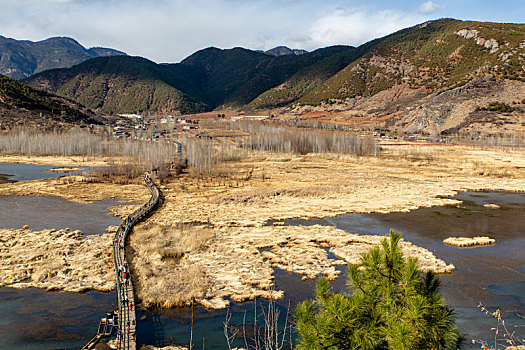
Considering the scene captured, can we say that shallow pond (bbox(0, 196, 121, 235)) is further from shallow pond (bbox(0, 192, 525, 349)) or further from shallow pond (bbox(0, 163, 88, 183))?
shallow pond (bbox(0, 163, 88, 183))

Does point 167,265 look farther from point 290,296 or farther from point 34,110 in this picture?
point 34,110

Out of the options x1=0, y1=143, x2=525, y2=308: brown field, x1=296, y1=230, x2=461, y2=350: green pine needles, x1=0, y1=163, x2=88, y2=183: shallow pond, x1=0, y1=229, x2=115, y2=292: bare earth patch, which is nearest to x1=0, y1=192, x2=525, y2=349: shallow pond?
x1=0, y1=229, x2=115, y2=292: bare earth patch

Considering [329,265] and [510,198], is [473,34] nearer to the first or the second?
[510,198]

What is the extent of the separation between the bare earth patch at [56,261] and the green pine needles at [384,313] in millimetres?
14894

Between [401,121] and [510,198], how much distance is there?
79.6m

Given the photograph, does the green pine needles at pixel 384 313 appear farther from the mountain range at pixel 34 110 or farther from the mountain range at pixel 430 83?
the mountain range at pixel 430 83

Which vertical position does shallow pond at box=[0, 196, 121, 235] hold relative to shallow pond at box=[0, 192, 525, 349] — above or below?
above

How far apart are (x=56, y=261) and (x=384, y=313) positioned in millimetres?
19803

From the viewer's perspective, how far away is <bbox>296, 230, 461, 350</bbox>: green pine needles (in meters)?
4.91

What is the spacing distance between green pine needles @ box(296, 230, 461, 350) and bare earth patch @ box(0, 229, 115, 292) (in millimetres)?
14894

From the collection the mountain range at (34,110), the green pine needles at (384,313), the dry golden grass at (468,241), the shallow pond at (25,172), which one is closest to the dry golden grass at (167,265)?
the green pine needles at (384,313)

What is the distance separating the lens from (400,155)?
7138 centimetres

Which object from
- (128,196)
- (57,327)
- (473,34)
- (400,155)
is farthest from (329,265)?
(473,34)

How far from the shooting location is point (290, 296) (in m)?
17.3
